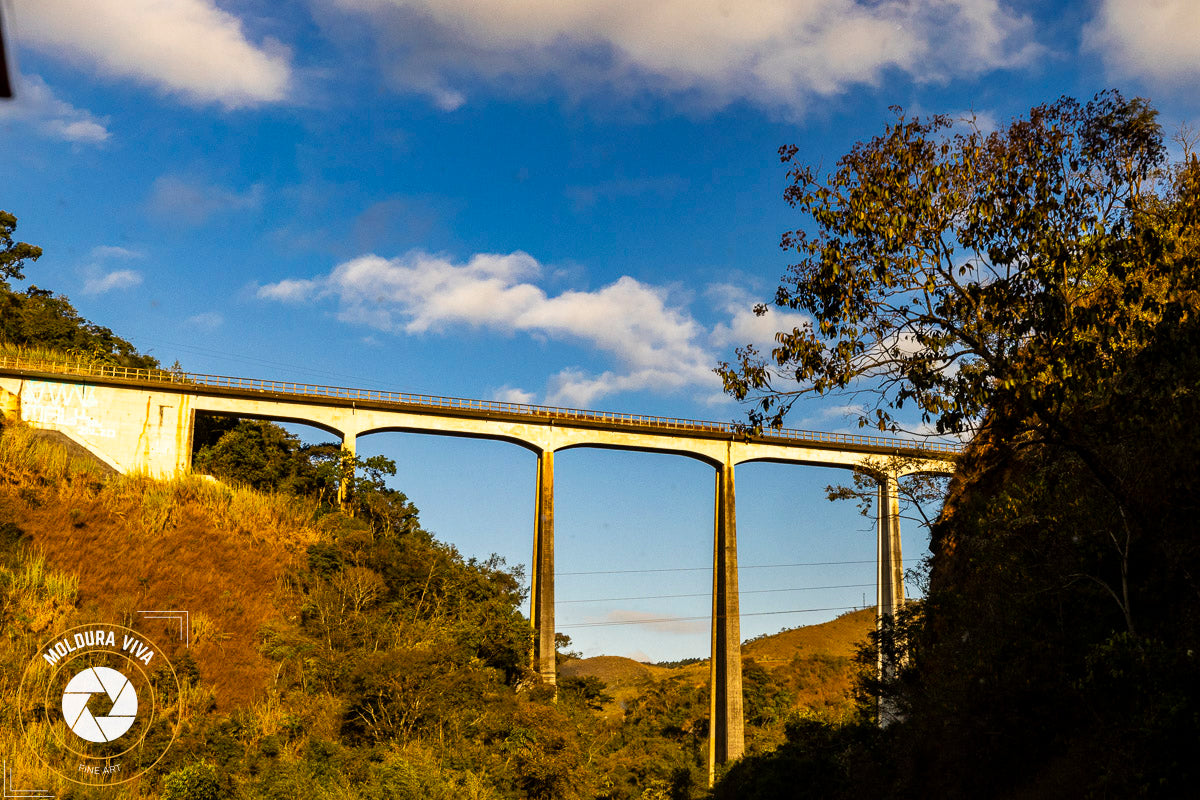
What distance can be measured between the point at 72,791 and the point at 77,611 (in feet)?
30.3

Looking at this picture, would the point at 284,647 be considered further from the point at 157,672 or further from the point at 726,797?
the point at 726,797

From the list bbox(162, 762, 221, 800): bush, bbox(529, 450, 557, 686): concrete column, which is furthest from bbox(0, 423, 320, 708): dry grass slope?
bbox(529, 450, 557, 686): concrete column

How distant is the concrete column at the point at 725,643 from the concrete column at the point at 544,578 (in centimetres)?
961

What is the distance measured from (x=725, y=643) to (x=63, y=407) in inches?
1370

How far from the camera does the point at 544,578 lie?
155 feet

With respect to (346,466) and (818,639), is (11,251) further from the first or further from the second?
(818,639)

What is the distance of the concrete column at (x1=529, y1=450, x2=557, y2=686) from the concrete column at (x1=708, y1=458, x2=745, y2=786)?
31.5 feet

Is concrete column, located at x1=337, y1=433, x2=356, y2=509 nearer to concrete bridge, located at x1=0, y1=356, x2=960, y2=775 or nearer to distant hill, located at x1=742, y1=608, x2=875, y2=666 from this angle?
concrete bridge, located at x1=0, y1=356, x2=960, y2=775

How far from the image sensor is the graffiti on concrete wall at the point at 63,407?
42312 mm

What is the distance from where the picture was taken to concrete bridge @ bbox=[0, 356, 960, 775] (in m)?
42.8

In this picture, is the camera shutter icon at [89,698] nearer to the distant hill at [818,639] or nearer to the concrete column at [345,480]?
the concrete column at [345,480]

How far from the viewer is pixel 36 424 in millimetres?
42031

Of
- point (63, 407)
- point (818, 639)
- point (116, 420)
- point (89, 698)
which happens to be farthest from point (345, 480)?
point (818, 639)

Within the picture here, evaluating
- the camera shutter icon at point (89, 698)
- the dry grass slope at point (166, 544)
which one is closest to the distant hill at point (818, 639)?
the dry grass slope at point (166, 544)
